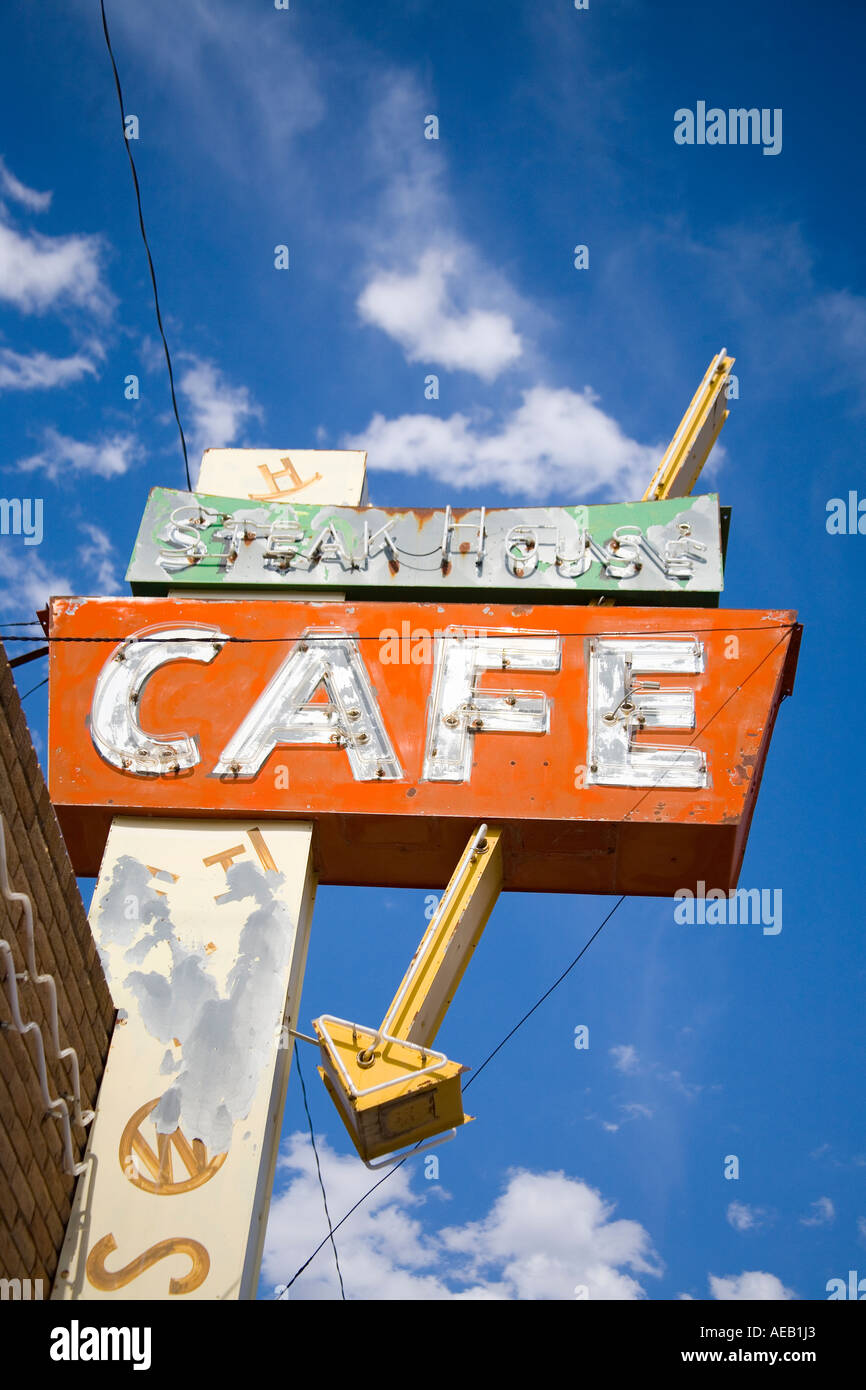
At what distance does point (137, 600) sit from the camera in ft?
47.1

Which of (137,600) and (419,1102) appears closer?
(419,1102)

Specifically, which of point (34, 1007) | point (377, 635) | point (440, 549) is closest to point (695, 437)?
point (440, 549)

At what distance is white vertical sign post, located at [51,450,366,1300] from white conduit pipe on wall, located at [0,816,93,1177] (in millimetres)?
483

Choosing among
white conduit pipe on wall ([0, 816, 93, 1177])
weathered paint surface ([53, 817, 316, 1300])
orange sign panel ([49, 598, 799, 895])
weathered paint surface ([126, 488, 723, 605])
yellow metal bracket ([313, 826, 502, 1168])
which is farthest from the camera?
weathered paint surface ([126, 488, 723, 605])

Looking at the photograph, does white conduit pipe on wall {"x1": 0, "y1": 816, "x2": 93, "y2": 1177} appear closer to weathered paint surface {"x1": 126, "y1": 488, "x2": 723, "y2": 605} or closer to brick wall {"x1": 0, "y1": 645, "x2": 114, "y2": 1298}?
brick wall {"x1": 0, "y1": 645, "x2": 114, "y2": 1298}

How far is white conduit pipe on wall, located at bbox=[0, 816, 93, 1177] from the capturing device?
8352 mm

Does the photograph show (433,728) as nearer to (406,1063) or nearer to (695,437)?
(406,1063)

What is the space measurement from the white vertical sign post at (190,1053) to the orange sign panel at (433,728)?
0.55 m

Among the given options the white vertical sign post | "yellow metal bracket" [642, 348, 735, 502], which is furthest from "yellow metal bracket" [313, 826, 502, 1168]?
"yellow metal bracket" [642, 348, 735, 502]

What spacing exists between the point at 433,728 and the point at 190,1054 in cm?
377

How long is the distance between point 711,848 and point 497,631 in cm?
294
